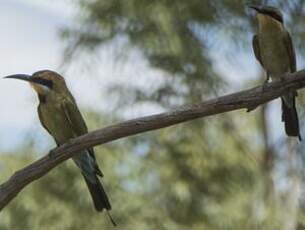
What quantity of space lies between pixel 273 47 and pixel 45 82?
2.68 ft

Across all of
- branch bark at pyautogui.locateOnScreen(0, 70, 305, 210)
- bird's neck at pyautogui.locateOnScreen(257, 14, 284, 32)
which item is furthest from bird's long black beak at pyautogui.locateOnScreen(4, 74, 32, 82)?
bird's neck at pyautogui.locateOnScreen(257, 14, 284, 32)

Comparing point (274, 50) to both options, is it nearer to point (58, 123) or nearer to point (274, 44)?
point (274, 44)

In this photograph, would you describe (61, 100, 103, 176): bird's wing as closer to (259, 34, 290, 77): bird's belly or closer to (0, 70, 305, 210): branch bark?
(0, 70, 305, 210): branch bark

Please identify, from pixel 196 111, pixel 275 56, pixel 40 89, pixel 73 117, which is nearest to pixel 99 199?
pixel 73 117

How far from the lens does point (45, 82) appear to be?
3.22 metres

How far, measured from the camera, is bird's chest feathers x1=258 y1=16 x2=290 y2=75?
3332mm

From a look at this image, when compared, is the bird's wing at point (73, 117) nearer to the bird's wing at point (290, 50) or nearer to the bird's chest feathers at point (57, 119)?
the bird's chest feathers at point (57, 119)

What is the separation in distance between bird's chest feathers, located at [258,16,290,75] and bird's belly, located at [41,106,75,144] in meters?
0.74

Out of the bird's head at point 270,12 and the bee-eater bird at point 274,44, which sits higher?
the bird's head at point 270,12

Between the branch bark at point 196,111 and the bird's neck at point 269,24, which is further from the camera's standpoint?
the bird's neck at point 269,24

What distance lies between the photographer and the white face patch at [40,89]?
3191 millimetres

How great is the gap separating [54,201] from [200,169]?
53.6 inches

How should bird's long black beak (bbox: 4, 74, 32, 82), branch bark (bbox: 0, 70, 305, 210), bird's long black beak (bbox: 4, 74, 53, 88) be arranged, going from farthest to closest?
bird's long black beak (bbox: 4, 74, 53, 88), bird's long black beak (bbox: 4, 74, 32, 82), branch bark (bbox: 0, 70, 305, 210)

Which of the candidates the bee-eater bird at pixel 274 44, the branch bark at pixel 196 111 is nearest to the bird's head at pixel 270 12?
the bee-eater bird at pixel 274 44
